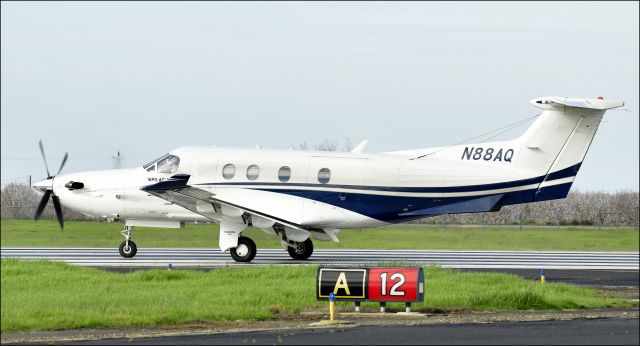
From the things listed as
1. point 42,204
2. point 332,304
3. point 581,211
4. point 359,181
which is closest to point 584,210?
point 581,211

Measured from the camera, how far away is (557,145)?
115 ft

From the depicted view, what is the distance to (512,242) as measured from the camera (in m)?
46.9

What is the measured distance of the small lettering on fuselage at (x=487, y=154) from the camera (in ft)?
116

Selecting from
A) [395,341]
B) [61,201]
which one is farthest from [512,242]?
[395,341]

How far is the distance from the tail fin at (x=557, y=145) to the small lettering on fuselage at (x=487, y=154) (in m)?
0.44

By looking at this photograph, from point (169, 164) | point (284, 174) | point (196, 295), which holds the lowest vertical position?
point (196, 295)

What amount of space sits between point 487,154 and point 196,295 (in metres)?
14.4

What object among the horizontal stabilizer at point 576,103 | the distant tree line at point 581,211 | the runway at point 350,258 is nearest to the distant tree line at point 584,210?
the distant tree line at point 581,211

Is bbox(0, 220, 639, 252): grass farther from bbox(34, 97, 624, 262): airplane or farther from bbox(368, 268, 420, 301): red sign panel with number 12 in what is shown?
bbox(368, 268, 420, 301): red sign panel with number 12

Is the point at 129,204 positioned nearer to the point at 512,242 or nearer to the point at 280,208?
the point at 280,208

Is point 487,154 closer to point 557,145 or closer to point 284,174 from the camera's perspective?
point 557,145

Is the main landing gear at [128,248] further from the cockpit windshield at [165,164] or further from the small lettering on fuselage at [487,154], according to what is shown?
the small lettering on fuselage at [487,154]

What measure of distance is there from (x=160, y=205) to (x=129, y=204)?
3.80 feet

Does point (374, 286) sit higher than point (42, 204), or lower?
lower
